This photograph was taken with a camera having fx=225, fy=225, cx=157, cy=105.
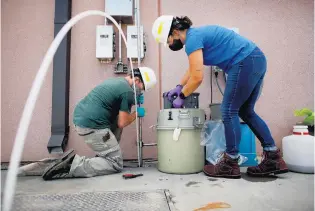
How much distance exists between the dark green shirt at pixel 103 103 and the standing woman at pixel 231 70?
48cm

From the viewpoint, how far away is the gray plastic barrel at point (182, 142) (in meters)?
1.81

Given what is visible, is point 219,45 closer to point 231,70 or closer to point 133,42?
point 231,70

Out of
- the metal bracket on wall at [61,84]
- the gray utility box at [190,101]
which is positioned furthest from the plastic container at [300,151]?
the metal bracket on wall at [61,84]

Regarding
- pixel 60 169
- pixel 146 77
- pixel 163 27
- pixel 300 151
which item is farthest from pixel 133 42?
pixel 300 151

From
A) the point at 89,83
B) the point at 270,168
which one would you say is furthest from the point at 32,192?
the point at 270,168

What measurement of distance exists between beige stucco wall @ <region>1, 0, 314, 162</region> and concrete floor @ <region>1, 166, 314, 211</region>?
0.66 metres

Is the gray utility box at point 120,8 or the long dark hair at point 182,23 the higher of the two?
the gray utility box at point 120,8

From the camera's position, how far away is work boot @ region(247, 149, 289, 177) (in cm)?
164

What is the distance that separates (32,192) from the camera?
1.38 m

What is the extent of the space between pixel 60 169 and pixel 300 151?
189cm

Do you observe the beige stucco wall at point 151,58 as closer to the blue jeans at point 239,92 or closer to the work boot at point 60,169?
the work boot at point 60,169

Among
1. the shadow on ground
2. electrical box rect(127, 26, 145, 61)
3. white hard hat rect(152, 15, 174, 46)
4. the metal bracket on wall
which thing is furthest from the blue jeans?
the metal bracket on wall

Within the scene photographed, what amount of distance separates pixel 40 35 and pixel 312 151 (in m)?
2.80

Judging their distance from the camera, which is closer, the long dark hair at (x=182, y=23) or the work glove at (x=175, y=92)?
the long dark hair at (x=182, y=23)
